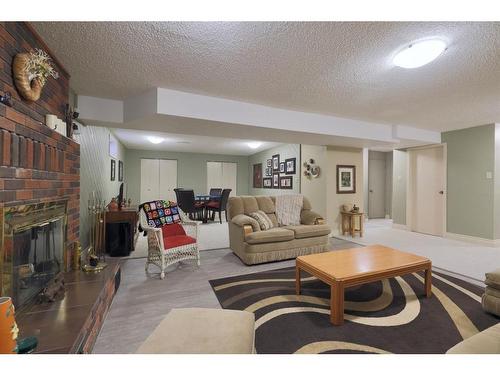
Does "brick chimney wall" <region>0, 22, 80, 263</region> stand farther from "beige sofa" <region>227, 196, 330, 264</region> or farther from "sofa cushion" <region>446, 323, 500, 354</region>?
"sofa cushion" <region>446, 323, 500, 354</region>

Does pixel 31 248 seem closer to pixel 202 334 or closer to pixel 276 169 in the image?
pixel 202 334

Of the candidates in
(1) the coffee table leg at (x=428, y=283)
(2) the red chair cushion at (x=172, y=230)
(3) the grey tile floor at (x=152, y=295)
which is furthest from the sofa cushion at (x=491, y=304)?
(2) the red chair cushion at (x=172, y=230)

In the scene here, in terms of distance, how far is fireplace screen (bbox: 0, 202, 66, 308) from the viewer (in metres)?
1.38

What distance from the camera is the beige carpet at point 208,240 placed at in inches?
150

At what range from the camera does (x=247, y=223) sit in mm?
3295

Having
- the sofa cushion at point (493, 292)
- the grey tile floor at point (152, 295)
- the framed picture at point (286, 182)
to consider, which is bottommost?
the grey tile floor at point (152, 295)

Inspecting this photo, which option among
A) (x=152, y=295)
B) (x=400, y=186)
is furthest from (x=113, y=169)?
(x=400, y=186)

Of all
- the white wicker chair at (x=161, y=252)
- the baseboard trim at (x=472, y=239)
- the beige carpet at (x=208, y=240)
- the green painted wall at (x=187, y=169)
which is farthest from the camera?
the green painted wall at (x=187, y=169)

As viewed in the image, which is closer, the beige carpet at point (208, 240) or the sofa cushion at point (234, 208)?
the sofa cushion at point (234, 208)

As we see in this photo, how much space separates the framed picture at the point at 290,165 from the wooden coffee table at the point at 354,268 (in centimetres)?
398

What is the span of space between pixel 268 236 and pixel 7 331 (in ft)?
8.29

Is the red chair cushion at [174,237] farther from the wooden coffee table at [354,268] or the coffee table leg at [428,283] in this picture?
the coffee table leg at [428,283]
